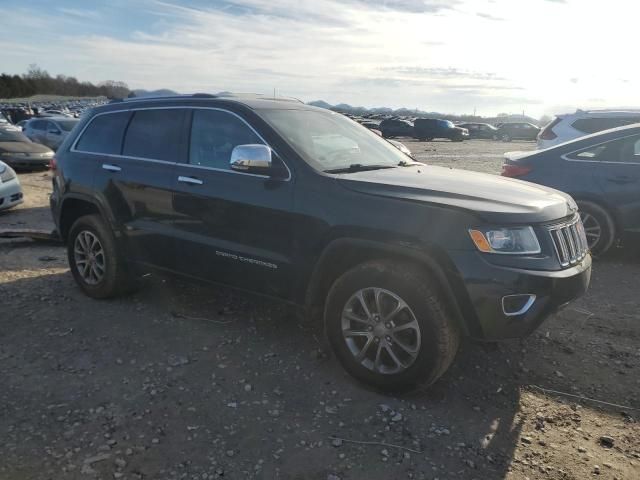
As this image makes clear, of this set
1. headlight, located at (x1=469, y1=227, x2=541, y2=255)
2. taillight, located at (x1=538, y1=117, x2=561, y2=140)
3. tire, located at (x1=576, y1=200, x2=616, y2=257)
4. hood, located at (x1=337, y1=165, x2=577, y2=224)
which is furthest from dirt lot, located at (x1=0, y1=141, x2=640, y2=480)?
taillight, located at (x1=538, y1=117, x2=561, y2=140)

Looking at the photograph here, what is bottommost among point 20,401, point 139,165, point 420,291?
point 20,401

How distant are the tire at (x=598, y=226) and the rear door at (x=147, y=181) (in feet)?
15.0

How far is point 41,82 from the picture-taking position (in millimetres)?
108000

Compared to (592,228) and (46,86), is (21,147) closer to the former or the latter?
(592,228)

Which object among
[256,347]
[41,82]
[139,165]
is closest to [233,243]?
[256,347]

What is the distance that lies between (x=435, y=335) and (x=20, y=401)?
8.49 ft

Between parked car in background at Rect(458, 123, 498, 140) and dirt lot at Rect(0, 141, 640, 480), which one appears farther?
parked car in background at Rect(458, 123, 498, 140)

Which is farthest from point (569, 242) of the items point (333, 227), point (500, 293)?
point (333, 227)

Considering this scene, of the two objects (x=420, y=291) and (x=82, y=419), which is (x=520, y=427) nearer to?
(x=420, y=291)

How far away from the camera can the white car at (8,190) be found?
916 centimetres

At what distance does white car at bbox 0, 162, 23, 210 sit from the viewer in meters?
9.16

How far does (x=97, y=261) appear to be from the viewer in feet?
16.5

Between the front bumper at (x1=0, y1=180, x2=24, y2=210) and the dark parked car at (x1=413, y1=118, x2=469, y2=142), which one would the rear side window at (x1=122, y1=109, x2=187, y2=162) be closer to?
the front bumper at (x1=0, y1=180, x2=24, y2=210)

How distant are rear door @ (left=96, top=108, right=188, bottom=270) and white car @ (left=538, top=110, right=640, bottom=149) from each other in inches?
296
